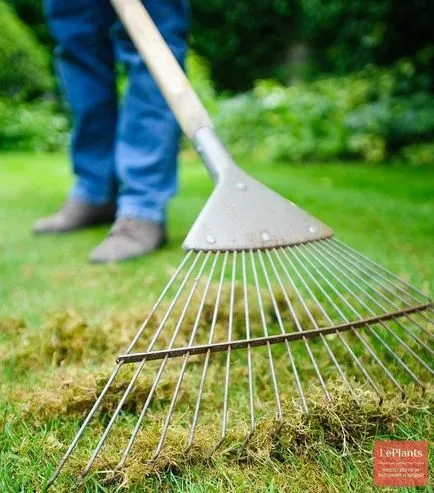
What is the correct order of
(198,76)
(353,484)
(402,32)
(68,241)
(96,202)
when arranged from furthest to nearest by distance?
(198,76), (402,32), (96,202), (68,241), (353,484)

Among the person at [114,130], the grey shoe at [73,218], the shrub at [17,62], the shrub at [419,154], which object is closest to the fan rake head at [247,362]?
the person at [114,130]

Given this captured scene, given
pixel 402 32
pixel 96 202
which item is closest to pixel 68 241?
pixel 96 202

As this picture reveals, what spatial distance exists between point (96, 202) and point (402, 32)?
5030mm

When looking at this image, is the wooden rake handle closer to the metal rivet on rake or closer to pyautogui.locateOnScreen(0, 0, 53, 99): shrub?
the metal rivet on rake

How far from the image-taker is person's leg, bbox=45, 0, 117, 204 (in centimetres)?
235

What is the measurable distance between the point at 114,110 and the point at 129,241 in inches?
30.6

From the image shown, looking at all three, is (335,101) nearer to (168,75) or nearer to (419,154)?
(419,154)

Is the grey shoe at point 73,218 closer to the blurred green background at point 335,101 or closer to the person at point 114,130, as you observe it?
the person at point 114,130

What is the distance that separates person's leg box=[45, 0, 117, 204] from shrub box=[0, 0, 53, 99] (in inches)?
234

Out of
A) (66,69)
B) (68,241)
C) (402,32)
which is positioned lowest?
(68,241)

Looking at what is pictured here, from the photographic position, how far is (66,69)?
2486 millimetres

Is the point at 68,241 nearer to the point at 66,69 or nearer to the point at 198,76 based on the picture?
the point at 66,69

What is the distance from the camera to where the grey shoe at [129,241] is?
202 cm

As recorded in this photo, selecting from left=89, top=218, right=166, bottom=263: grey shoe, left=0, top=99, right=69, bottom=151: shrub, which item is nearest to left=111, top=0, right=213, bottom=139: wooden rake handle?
left=89, top=218, right=166, bottom=263: grey shoe
